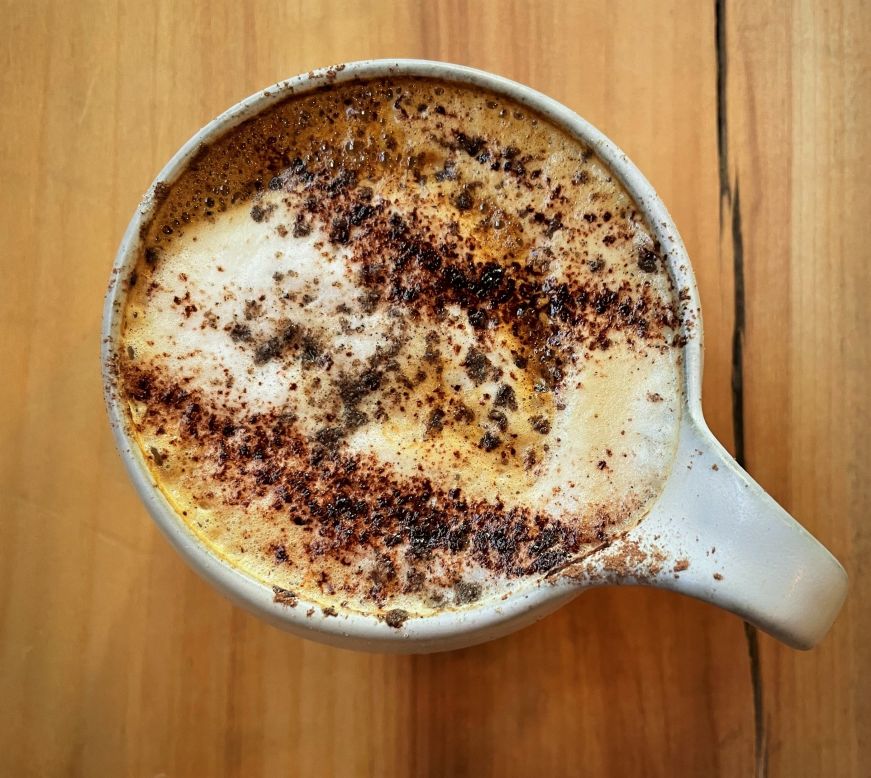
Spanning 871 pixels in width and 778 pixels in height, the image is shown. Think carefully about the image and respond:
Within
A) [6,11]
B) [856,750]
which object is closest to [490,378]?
[856,750]

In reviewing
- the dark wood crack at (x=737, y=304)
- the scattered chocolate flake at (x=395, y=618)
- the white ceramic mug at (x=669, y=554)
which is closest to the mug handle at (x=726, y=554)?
the white ceramic mug at (x=669, y=554)

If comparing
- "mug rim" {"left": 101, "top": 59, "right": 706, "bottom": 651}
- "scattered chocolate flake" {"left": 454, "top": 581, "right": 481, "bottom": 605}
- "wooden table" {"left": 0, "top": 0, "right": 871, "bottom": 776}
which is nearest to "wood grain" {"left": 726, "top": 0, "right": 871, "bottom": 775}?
"wooden table" {"left": 0, "top": 0, "right": 871, "bottom": 776}

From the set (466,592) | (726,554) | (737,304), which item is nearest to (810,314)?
(737,304)

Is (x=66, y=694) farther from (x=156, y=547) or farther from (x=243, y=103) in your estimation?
(x=243, y=103)

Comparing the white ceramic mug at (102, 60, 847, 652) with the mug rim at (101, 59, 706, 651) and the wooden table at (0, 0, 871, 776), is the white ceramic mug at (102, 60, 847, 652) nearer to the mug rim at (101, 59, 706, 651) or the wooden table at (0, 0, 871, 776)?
the mug rim at (101, 59, 706, 651)

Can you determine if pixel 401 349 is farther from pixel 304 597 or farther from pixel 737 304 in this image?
pixel 737 304

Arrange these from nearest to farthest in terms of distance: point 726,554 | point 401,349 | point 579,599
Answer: point 726,554, point 401,349, point 579,599
